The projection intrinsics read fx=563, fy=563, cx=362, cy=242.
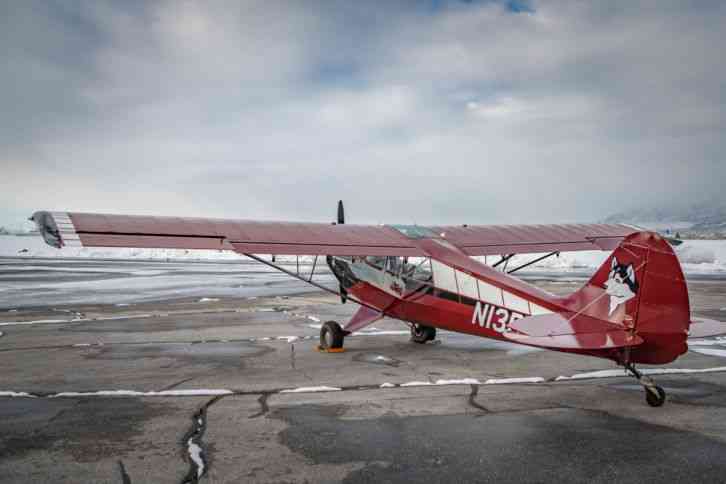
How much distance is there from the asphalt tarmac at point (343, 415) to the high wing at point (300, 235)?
1890 millimetres

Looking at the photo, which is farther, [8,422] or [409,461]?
[8,422]

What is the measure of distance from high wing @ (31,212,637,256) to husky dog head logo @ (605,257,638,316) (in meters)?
3.74

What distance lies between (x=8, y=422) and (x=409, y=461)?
4.23 m

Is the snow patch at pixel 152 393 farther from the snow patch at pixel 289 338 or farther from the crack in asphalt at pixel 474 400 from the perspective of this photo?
the snow patch at pixel 289 338

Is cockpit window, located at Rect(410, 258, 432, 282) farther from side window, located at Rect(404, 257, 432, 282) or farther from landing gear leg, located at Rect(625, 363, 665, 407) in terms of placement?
landing gear leg, located at Rect(625, 363, 665, 407)

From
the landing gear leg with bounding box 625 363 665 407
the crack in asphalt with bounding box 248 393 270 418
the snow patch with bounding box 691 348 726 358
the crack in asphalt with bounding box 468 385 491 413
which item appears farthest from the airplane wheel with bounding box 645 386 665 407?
the crack in asphalt with bounding box 248 393 270 418

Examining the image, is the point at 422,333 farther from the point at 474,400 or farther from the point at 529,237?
the point at 474,400

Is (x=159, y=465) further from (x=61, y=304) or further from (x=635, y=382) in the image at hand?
(x=61, y=304)

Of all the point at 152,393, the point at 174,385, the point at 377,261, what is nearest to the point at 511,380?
the point at 377,261

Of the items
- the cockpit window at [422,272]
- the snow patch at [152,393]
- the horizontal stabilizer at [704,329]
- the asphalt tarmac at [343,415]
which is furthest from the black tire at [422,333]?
the horizontal stabilizer at [704,329]

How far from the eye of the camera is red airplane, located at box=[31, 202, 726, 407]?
5.88 metres

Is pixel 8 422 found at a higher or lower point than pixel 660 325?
lower

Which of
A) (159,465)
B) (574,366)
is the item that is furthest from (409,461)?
(574,366)

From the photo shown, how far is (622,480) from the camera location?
4.30 meters
